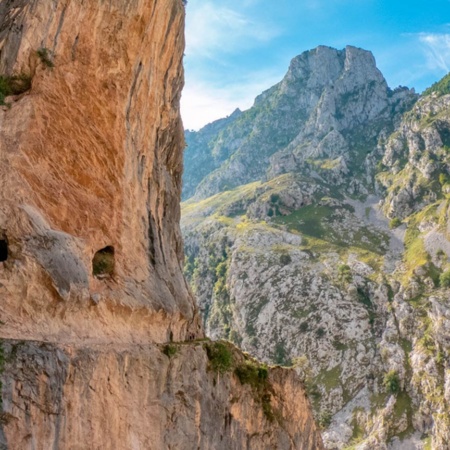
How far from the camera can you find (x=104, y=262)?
83.4 ft

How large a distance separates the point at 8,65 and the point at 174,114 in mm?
15433

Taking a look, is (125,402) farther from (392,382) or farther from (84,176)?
(392,382)

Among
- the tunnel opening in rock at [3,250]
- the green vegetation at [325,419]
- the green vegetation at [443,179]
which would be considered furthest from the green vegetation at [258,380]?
the green vegetation at [443,179]

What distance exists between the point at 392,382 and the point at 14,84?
118 meters

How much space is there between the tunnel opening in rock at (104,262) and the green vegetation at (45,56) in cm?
1027

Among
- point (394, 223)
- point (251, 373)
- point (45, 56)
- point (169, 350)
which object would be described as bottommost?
point (251, 373)

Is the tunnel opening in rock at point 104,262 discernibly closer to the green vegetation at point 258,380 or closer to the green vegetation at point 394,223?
the green vegetation at point 258,380

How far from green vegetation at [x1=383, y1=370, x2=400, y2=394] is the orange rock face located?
10301cm

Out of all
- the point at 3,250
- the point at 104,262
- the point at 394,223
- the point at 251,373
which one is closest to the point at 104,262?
the point at 104,262

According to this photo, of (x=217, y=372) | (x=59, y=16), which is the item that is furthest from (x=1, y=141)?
(x=217, y=372)

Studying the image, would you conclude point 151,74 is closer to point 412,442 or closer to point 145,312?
point 145,312

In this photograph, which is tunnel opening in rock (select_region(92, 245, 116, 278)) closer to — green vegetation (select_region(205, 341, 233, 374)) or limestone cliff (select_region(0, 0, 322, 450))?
limestone cliff (select_region(0, 0, 322, 450))

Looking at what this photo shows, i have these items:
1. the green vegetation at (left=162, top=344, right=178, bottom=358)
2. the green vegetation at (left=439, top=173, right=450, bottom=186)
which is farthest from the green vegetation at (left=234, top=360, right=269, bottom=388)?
the green vegetation at (left=439, top=173, right=450, bottom=186)

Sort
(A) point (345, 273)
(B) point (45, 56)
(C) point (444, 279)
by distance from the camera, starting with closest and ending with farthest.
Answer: (B) point (45, 56)
(C) point (444, 279)
(A) point (345, 273)
